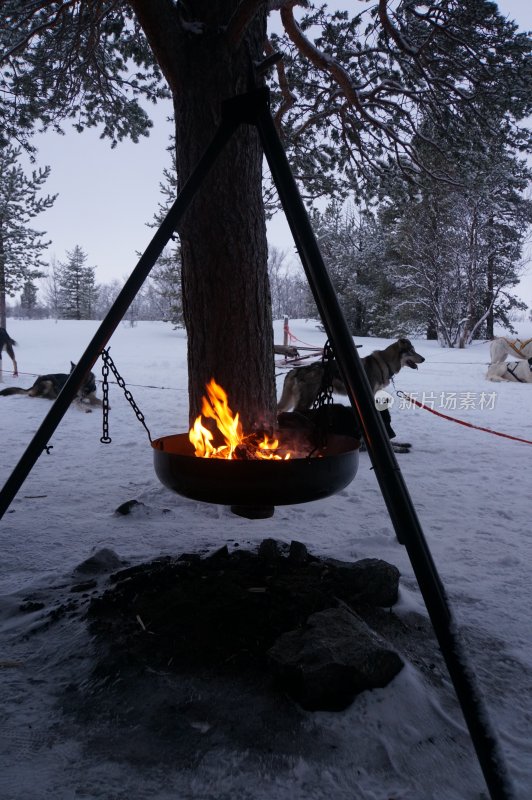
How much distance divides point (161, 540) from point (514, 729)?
7.49 feet

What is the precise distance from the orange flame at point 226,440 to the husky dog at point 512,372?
41.9 ft

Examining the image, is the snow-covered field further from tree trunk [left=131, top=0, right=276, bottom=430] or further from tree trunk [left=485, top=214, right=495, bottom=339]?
tree trunk [left=485, top=214, right=495, bottom=339]

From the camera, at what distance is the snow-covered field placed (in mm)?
1505

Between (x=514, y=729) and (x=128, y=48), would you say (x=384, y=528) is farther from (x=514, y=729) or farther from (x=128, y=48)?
(x=128, y=48)

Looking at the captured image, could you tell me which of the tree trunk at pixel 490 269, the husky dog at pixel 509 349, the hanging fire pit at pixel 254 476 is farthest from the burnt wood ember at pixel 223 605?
the tree trunk at pixel 490 269

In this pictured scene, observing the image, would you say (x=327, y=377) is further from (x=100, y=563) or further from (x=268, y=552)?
(x=100, y=563)

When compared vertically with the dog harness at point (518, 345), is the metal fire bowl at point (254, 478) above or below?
below

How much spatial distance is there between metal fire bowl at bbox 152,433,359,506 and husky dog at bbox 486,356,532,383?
517 inches

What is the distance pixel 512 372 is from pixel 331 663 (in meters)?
13.7

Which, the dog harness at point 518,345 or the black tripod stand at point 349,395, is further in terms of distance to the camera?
the dog harness at point 518,345

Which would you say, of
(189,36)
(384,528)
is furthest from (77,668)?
(189,36)

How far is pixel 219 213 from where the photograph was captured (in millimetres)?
2818

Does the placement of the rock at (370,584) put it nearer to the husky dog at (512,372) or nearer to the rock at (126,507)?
the rock at (126,507)

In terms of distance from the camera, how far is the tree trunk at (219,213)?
2.75 m
